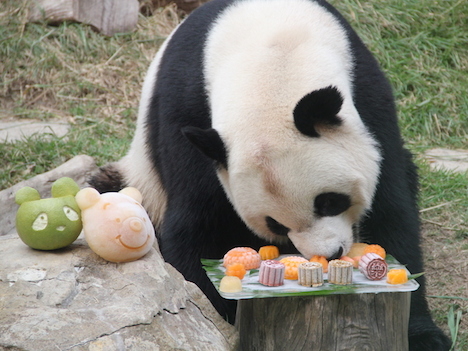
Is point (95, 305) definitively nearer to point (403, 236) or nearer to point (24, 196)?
point (24, 196)

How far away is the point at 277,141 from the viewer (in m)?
2.43

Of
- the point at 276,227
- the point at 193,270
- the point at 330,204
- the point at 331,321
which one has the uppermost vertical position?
the point at 330,204

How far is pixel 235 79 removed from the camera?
8.64 ft

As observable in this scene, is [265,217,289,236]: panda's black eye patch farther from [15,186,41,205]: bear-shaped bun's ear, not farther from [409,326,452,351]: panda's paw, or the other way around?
[15,186,41,205]: bear-shaped bun's ear

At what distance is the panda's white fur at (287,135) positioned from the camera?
2.45 m

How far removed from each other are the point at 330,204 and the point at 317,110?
39 cm

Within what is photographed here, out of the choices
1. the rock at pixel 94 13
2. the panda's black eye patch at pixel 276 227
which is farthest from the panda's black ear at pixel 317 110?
the rock at pixel 94 13

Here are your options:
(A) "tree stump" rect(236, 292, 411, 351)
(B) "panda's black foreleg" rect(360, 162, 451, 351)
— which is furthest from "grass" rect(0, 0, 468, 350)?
(A) "tree stump" rect(236, 292, 411, 351)

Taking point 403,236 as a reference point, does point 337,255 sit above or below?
above

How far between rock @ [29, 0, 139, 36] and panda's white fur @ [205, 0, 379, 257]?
12.7 ft

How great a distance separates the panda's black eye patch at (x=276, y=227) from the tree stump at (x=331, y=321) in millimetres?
335

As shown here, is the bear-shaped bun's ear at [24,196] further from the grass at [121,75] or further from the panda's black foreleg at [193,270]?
the grass at [121,75]

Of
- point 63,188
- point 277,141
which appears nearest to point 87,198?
point 63,188

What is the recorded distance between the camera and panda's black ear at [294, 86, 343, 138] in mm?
2314
